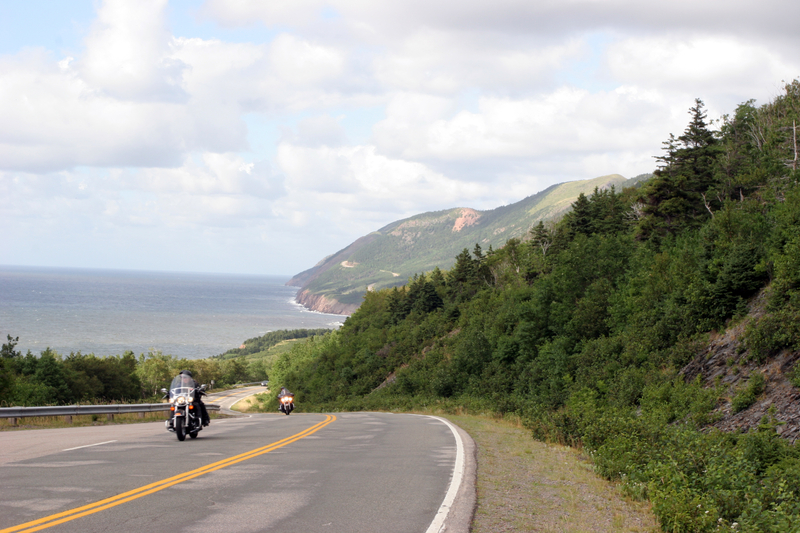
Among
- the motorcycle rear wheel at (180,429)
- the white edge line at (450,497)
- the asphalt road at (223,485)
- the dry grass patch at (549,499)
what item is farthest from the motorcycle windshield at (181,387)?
the dry grass patch at (549,499)

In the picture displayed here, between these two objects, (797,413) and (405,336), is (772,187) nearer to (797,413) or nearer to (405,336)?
(797,413)

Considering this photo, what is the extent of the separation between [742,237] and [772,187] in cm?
1404

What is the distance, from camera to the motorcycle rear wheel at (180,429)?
13352 millimetres

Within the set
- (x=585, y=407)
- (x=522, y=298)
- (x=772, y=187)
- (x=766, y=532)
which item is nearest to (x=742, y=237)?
(x=772, y=187)

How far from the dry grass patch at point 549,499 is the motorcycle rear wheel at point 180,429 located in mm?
7031

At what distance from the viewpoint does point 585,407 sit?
18.0 metres

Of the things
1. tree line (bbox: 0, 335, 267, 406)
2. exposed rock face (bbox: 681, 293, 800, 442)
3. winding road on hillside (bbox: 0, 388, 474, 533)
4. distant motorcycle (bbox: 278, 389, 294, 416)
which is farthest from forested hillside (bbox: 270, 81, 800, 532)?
tree line (bbox: 0, 335, 267, 406)

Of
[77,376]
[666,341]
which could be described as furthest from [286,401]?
[77,376]

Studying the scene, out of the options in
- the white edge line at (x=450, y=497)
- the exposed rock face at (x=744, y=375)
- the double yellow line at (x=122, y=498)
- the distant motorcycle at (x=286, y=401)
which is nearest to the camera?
the double yellow line at (x=122, y=498)

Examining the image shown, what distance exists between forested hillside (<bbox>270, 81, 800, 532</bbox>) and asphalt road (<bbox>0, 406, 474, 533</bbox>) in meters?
3.40

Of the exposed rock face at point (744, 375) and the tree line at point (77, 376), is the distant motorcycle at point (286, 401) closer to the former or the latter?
the tree line at point (77, 376)

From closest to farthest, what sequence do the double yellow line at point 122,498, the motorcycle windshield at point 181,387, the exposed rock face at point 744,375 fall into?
the double yellow line at point 122,498 < the motorcycle windshield at point 181,387 < the exposed rock face at point 744,375

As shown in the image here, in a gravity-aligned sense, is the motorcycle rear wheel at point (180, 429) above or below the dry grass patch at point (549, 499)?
above

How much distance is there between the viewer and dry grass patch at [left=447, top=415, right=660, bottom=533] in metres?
6.86
